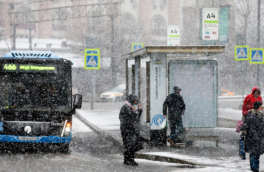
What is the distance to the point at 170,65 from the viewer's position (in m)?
12.6

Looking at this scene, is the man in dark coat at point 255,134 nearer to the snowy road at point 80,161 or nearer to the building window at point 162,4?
the snowy road at point 80,161

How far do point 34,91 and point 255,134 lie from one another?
551 centimetres

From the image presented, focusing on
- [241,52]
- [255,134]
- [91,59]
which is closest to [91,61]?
[91,59]

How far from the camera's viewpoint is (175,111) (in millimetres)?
12273

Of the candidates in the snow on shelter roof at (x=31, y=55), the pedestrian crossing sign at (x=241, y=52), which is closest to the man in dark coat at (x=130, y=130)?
the snow on shelter roof at (x=31, y=55)

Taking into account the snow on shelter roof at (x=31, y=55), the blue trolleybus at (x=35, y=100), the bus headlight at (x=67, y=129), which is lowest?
the bus headlight at (x=67, y=129)

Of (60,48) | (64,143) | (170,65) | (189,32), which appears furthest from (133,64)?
(189,32)

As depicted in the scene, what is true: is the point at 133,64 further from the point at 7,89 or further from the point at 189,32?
the point at 189,32

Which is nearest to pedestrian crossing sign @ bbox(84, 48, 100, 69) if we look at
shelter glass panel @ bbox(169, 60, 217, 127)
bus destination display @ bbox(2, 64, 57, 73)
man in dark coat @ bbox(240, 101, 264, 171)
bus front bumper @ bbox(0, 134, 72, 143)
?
shelter glass panel @ bbox(169, 60, 217, 127)

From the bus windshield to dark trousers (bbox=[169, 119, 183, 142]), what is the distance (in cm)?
290

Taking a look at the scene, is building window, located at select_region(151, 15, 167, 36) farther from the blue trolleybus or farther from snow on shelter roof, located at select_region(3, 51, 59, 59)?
the blue trolleybus

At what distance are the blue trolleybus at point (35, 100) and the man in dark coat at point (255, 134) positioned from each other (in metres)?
4.39

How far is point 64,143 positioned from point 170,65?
3.53 meters

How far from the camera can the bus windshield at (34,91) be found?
11.2m
